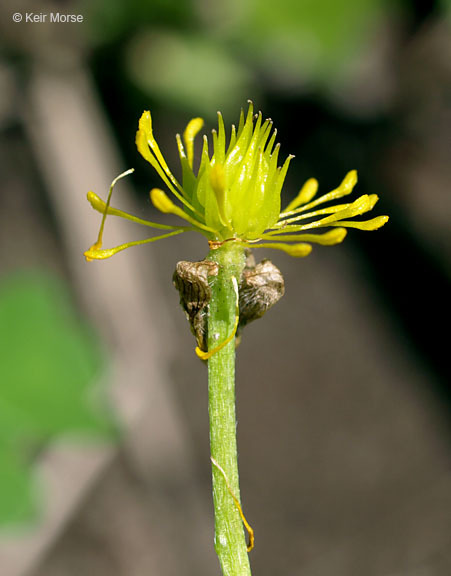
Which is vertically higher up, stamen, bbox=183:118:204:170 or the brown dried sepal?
stamen, bbox=183:118:204:170

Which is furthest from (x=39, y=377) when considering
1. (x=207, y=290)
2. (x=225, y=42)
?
(x=207, y=290)

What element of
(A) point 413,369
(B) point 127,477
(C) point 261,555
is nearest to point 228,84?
(A) point 413,369

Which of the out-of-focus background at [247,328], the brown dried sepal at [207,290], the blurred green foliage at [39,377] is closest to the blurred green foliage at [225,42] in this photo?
the out-of-focus background at [247,328]

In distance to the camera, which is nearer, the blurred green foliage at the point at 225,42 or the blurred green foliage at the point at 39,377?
the blurred green foliage at the point at 39,377

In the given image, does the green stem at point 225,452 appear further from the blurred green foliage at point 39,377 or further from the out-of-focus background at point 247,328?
the out-of-focus background at point 247,328

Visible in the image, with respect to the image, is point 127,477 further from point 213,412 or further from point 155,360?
point 213,412

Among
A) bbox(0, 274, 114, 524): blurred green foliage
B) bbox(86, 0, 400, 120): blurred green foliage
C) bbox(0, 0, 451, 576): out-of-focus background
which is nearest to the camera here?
bbox(0, 274, 114, 524): blurred green foliage

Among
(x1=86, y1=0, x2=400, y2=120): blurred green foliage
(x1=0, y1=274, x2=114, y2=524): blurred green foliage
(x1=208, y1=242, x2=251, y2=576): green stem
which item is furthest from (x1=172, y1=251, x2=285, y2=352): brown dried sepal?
(x1=86, y1=0, x2=400, y2=120): blurred green foliage

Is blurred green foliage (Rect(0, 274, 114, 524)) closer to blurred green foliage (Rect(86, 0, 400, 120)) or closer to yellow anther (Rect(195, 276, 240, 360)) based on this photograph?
blurred green foliage (Rect(86, 0, 400, 120))
